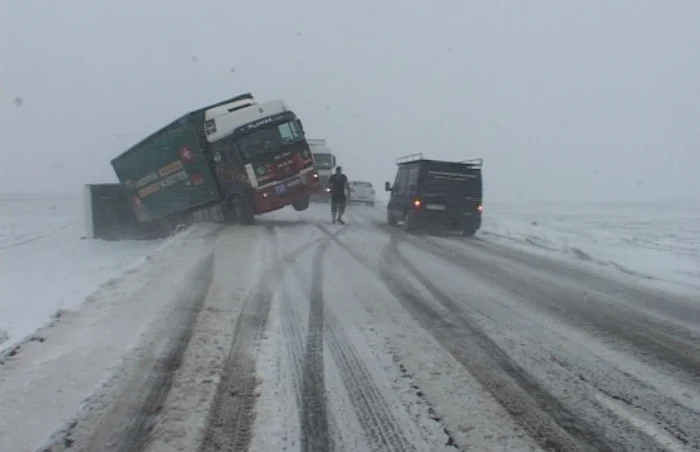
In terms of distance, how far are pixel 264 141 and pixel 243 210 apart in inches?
91.7

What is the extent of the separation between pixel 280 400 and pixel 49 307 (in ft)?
19.2

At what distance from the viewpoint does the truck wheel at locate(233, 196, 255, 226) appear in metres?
22.1

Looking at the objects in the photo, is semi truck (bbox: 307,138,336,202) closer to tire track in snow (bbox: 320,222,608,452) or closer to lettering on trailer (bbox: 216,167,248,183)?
lettering on trailer (bbox: 216,167,248,183)

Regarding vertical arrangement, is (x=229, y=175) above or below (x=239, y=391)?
above

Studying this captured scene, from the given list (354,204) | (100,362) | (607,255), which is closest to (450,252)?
(607,255)

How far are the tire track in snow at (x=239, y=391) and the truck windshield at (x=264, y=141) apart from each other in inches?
543

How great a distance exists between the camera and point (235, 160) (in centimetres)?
2181

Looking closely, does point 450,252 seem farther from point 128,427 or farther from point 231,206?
point 128,427

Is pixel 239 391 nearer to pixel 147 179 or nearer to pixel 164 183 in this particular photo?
pixel 164 183

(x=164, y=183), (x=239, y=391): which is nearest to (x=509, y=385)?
(x=239, y=391)

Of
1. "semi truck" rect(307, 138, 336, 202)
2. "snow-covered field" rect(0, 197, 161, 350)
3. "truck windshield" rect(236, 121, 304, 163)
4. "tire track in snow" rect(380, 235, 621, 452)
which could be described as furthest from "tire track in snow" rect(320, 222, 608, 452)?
"semi truck" rect(307, 138, 336, 202)

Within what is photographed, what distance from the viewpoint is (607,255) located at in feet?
51.1

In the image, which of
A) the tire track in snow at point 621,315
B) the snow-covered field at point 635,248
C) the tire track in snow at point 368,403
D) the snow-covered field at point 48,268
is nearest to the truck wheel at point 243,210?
the snow-covered field at point 48,268

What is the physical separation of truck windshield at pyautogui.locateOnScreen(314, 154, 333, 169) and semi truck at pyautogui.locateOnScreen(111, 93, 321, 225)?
17006 mm
